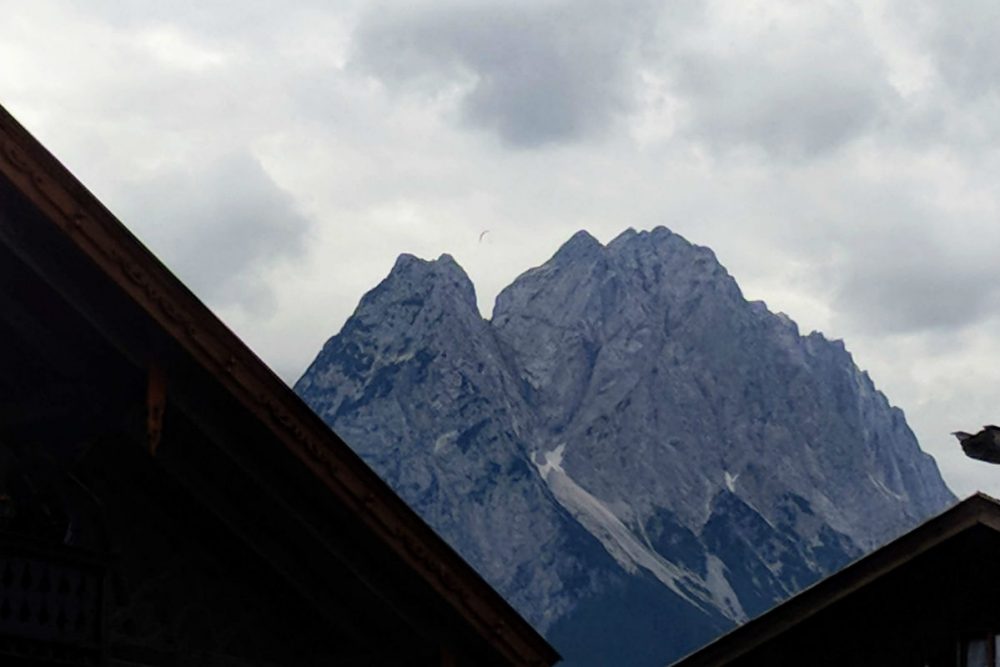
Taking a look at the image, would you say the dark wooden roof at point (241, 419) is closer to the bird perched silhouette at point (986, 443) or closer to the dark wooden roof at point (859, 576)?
the bird perched silhouette at point (986, 443)

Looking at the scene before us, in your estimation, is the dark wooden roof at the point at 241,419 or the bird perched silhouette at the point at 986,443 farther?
the bird perched silhouette at the point at 986,443

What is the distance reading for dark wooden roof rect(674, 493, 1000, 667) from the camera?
17141 millimetres

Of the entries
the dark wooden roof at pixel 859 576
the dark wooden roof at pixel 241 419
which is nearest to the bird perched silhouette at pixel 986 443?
the dark wooden roof at pixel 859 576

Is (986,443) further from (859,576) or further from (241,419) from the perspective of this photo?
(241,419)

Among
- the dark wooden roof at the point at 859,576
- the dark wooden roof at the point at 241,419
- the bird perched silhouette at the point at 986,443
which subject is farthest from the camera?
the dark wooden roof at the point at 859,576

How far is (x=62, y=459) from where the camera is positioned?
10.0m

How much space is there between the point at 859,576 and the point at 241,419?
928cm

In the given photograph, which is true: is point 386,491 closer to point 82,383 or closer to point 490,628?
point 490,628

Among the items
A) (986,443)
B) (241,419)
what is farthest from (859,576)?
(241,419)

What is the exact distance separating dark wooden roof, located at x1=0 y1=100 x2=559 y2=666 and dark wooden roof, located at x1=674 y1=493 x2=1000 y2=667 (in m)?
7.52

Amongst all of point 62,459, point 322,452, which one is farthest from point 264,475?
point 62,459

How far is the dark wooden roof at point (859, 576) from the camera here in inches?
675

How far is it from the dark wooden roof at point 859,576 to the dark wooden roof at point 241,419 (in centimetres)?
752

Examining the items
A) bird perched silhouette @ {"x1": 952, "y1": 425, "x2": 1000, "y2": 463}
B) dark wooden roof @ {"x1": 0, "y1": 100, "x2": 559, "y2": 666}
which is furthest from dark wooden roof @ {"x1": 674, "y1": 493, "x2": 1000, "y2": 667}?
dark wooden roof @ {"x1": 0, "y1": 100, "x2": 559, "y2": 666}
